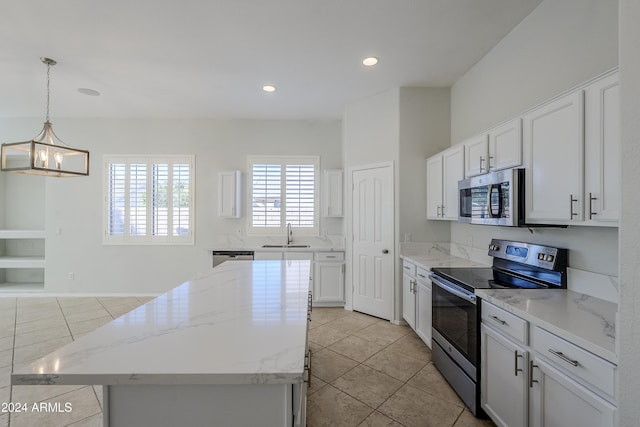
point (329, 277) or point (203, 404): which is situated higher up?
point (203, 404)

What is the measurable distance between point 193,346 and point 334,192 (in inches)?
146

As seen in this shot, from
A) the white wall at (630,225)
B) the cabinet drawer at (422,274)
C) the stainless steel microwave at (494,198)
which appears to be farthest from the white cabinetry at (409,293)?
the white wall at (630,225)

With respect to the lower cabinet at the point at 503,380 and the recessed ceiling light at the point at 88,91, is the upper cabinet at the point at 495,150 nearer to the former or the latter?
the lower cabinet at the point at 503,380

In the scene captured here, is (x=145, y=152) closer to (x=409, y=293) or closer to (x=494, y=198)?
(x=409, y=293)

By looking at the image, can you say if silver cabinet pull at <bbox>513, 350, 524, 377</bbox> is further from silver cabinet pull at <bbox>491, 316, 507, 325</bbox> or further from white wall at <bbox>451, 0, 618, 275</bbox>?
white wall at <bbox>451, 0, 618, 275</bbox>

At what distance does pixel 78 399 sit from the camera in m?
2.14

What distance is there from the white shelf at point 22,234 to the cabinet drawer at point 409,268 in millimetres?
6020

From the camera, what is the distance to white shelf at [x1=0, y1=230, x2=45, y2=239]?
15.4 ft

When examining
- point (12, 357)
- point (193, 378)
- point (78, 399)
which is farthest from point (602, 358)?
point (12, 357)

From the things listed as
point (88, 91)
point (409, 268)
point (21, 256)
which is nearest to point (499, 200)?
point (409, 268)

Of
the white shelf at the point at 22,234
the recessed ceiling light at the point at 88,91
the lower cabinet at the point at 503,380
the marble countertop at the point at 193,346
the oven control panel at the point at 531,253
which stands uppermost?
the recessed ceiling light at the point at 88,91

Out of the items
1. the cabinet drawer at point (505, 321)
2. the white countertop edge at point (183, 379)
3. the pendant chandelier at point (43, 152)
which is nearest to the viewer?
the white countertop edge at point (183, 379)

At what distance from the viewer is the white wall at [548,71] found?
67.0 inches

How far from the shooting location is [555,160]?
1679 millimetres
